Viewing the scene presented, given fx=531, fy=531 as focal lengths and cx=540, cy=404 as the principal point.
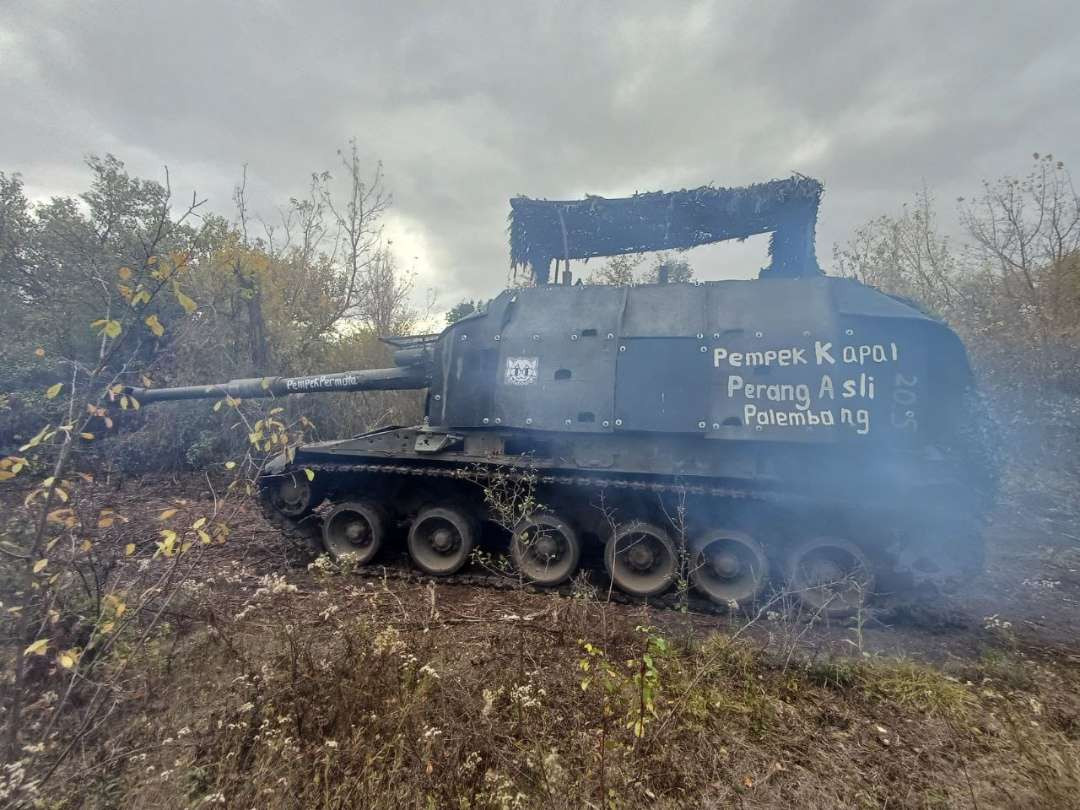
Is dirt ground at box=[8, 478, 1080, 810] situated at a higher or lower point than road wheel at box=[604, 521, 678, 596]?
lower

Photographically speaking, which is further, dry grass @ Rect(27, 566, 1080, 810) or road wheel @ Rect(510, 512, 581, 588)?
road wheel @ Rect(510, 512, 581, 588)

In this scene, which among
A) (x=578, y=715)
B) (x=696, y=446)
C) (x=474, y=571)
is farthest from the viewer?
(x=474, y=571)

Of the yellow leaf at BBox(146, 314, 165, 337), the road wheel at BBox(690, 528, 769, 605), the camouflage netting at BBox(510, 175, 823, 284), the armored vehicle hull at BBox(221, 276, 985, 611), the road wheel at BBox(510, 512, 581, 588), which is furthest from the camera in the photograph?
the camouflage netting at BBox(510, 175, 823, 284)

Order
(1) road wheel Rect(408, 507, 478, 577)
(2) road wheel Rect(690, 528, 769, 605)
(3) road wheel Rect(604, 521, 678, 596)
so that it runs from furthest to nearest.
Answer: (1) road wheel Rect(408, 507, 478, 577) < (3) road wheel Rect(604, 521, 678, 596) < (2) road wheel Rect(690, 528, 769, 605)

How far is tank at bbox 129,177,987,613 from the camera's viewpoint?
16.6 ft

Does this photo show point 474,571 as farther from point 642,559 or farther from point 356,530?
point 642,559

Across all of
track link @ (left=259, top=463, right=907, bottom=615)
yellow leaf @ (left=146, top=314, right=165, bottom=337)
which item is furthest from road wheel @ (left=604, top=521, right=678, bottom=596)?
yellow leaf @ (left=146, top=314, right=165, bottom=337)

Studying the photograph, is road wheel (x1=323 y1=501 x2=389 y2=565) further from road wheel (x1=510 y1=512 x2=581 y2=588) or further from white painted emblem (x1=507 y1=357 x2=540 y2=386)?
white painted emblem (x1=507 y1=357 x2=540 y2=386)

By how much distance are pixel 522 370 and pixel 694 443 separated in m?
2.04

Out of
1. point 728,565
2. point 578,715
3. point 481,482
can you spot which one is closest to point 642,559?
point 728,565

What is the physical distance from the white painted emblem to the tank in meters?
0.02

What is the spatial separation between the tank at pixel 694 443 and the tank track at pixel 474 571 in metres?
0.04

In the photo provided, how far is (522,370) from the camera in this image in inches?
238

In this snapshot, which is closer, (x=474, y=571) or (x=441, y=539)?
(x=441, y=539)
